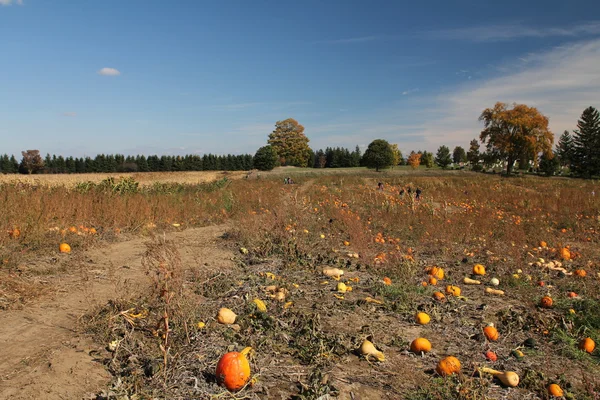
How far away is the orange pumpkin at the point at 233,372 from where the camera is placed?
105 inches

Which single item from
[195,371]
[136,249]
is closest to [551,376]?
[195,371]

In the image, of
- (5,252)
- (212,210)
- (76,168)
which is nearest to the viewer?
(5,252)

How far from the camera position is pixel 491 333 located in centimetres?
387

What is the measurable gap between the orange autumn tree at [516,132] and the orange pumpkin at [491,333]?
49.8m

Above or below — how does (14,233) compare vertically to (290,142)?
below

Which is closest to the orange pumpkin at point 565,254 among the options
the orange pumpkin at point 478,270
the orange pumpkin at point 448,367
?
the orange pumpkin at point 478,270

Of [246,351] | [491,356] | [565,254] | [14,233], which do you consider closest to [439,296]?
[491,356]

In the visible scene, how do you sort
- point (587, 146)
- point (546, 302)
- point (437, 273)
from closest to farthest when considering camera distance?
point (546, 302), point (437, 273), point (587, 146)

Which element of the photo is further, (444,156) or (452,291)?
(444,156)

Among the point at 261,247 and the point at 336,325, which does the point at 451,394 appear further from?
the point at 261,247

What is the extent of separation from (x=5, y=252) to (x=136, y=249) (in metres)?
2.14

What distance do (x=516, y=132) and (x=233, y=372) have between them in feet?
178

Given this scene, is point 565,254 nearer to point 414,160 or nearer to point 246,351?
point 246,351

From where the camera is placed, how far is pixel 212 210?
1180 cm
